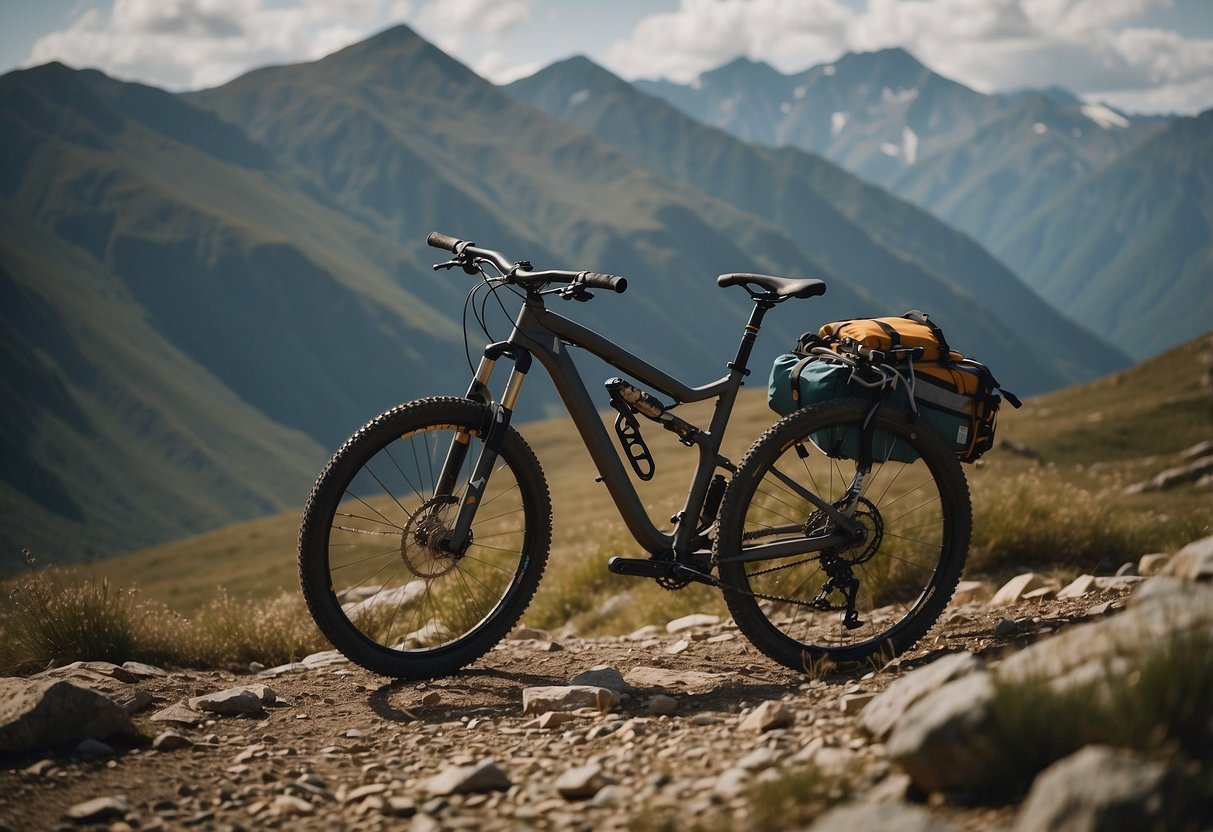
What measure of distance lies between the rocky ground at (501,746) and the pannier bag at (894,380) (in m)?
1.16

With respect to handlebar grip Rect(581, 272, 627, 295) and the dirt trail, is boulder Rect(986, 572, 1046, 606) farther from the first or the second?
handlebar grip Rect(581, 272, 627, 295)

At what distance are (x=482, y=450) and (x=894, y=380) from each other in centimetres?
219

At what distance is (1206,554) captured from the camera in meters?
4.57

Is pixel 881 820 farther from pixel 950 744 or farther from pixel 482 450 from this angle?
pixel 482 450

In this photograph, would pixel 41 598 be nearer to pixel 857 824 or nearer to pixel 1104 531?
pixel 857 824

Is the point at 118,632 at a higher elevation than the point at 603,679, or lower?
higher

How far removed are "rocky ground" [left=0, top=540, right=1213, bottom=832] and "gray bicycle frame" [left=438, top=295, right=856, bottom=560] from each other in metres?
0.77

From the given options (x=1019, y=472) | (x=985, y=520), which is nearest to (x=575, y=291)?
(x=985, y=520)

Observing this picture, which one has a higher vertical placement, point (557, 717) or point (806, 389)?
point (806, 389)

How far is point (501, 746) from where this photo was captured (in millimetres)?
4754

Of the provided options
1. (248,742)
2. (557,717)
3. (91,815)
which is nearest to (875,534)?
(557,717)

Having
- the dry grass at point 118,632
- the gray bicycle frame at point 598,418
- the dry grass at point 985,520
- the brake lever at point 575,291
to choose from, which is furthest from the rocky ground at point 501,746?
the brake lever at point 575,291

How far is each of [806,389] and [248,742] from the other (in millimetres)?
3326

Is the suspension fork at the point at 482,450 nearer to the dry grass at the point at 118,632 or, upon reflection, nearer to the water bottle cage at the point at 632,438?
the water bottle cage at the point at 632,438
